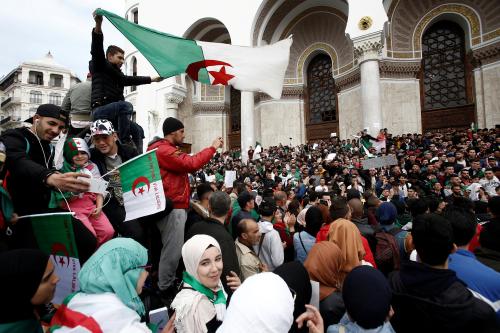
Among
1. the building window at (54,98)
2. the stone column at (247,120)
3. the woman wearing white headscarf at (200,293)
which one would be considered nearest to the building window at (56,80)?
the building window at (54,98)

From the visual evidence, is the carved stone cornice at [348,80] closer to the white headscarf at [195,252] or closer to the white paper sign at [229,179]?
the white paper sign at [229,179]

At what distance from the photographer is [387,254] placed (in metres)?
3.02

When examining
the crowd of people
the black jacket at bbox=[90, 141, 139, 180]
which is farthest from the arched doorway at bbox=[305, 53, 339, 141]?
the black jacket at bbox=[90, 141, 139, 180]

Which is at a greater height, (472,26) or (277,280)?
(472,26)

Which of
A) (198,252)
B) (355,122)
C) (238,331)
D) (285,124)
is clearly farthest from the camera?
(285,124)

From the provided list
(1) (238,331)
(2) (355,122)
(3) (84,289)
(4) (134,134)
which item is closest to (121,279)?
(3) (84,289)

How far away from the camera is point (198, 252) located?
1820 millimetres

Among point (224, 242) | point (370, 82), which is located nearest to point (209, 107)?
point (370, 82)

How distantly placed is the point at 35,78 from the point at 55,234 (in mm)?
55309

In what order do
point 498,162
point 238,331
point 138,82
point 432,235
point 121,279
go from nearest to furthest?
1. point 238,331
2. point 121,279
3. point 432,235
4. point 138,82
5. point 498,162

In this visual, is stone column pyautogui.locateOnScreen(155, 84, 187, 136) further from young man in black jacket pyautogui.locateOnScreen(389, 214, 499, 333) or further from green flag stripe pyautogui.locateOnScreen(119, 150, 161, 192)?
young man in black jacket pyautogui.locateOnScreen(389, 214, 499, 333)

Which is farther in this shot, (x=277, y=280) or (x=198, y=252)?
(x=198, y=252)

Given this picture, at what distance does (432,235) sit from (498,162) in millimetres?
7780

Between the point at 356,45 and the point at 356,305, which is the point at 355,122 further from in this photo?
the point at 356,305
